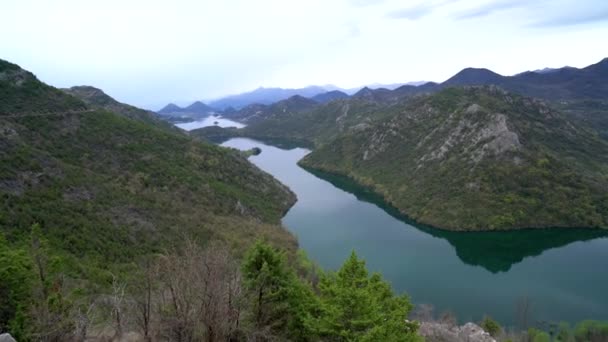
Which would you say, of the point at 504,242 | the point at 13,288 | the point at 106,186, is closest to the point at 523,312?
the point at 504,242

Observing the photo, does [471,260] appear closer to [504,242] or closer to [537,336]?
[504,242]

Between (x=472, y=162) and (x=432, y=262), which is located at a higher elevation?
(x=472, y=162)

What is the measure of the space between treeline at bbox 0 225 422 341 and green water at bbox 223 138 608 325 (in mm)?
28906

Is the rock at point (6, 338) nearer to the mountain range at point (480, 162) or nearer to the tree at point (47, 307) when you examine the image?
the tree at point (47, 307)

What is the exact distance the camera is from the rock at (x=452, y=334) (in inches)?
1077

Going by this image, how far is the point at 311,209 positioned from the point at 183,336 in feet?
207

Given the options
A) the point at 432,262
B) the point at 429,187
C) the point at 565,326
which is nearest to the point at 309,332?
the point at 565,326

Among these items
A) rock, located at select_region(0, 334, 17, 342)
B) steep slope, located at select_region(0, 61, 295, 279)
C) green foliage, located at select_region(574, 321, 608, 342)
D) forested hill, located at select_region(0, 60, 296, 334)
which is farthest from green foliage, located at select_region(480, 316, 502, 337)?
rock, located at select_region(0, 334, 17, 342)

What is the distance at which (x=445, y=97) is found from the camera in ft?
339

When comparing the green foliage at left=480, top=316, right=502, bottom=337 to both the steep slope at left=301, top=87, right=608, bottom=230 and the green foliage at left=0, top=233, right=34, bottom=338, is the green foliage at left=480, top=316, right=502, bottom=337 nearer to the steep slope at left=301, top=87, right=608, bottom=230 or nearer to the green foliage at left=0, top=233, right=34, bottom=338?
the steep slope at left=301, top=87, right=608, bottom=230

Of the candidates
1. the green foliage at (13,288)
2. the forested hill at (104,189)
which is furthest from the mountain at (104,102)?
the green foliage at (13,288)

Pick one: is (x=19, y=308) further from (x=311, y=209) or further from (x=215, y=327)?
(x=311, y=209)

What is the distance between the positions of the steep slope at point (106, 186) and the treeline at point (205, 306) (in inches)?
372

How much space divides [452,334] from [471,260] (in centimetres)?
2812
